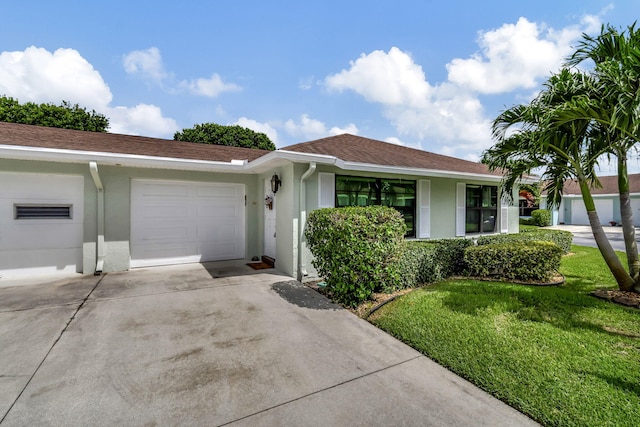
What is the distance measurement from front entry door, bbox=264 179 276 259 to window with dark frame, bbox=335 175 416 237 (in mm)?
1704

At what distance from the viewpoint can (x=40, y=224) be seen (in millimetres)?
6117

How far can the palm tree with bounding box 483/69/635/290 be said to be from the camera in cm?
435

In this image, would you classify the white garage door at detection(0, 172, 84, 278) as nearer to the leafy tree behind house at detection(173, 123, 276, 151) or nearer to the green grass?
the green grass

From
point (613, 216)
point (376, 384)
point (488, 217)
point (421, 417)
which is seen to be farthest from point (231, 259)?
point (613, 216)

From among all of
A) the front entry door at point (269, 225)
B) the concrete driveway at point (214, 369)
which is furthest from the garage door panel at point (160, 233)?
the concrete driveway at point (214, 369)

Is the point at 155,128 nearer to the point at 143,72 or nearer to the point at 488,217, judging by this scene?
the point at 143,72

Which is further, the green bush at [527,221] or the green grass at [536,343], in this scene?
the green bush at [527,221]

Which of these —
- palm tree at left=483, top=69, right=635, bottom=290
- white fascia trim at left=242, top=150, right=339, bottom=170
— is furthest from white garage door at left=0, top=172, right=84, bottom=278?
palm tree at left=483, top=69, right=635, bottom=290

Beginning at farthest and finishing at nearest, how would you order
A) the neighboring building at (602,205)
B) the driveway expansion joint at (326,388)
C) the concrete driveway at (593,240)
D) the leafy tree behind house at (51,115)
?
the neighboring building at (602,205) < the leafy tree behind house at (51,115) < the concrete driveway at (593,240) < the driveway expansion joint at (326,388)

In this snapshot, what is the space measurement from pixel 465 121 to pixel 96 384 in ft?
44.6

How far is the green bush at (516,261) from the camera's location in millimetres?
5500

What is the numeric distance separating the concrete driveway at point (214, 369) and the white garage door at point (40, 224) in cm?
160

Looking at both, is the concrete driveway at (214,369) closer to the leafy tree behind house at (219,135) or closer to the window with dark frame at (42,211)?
the window with dark frame at (42,211)

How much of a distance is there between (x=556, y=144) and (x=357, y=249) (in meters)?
3.92
